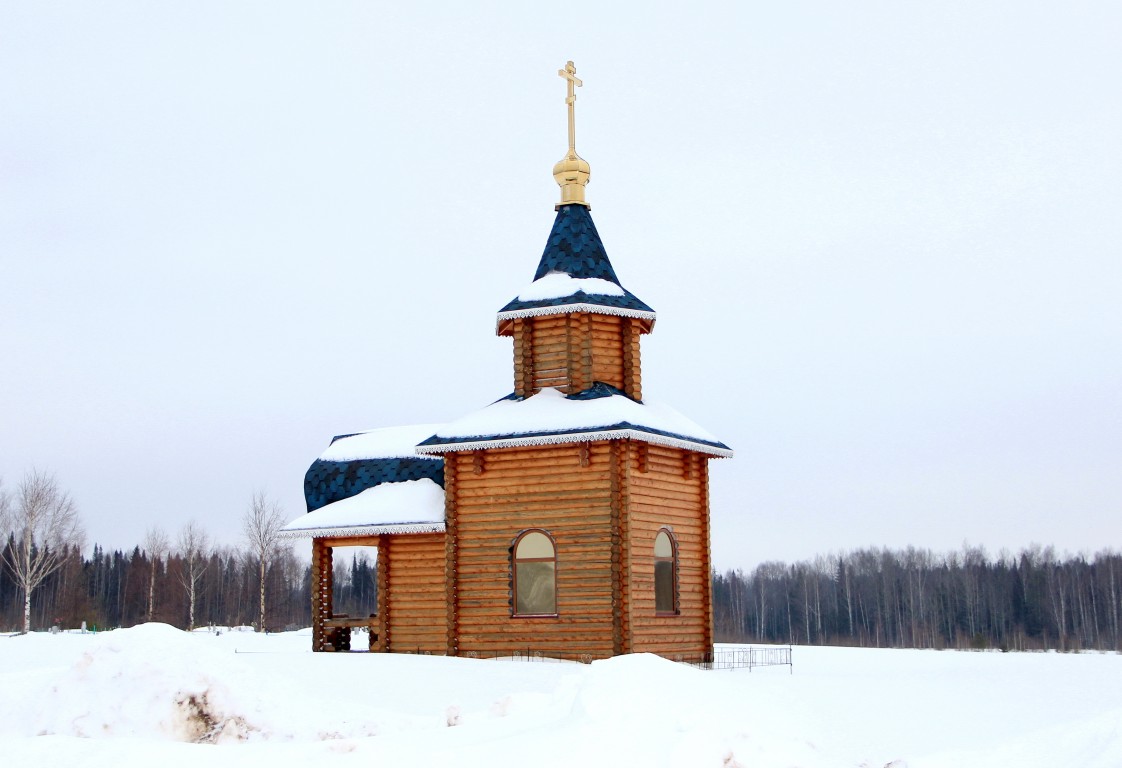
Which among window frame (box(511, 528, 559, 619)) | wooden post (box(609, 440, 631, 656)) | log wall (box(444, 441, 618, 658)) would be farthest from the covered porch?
wooden post (box(609, 440, 631, 656))

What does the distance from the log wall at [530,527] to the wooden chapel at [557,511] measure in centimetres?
2

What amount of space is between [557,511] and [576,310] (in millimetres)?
3666

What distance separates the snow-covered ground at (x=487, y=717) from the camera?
26.3 ft

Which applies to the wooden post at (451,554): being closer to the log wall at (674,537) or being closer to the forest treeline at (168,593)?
the log wall at (674,537)

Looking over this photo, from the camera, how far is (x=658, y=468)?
20.1 metres

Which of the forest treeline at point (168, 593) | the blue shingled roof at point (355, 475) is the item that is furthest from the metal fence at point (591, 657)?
the forest treeline at point (168, 593)

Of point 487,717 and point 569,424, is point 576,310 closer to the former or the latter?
point 569,424

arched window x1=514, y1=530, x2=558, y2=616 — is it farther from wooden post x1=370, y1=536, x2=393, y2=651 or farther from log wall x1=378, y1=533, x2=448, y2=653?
wooden post x1=370, y1=536, x2=393, y2=651

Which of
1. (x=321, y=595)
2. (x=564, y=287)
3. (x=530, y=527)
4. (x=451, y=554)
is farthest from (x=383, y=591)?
(x=564, y=287)

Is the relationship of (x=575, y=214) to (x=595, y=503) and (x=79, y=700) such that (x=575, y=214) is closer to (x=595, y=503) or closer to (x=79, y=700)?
(x=595, y=503)

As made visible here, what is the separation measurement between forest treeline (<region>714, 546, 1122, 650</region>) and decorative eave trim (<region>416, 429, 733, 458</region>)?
108 feet

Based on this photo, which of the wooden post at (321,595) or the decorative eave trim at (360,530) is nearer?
the decorative eave trim at (360,530)

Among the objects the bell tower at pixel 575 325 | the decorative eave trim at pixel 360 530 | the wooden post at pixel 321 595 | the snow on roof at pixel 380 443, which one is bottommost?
the wooden post at pixel 321 595

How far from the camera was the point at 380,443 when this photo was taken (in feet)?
79.1
